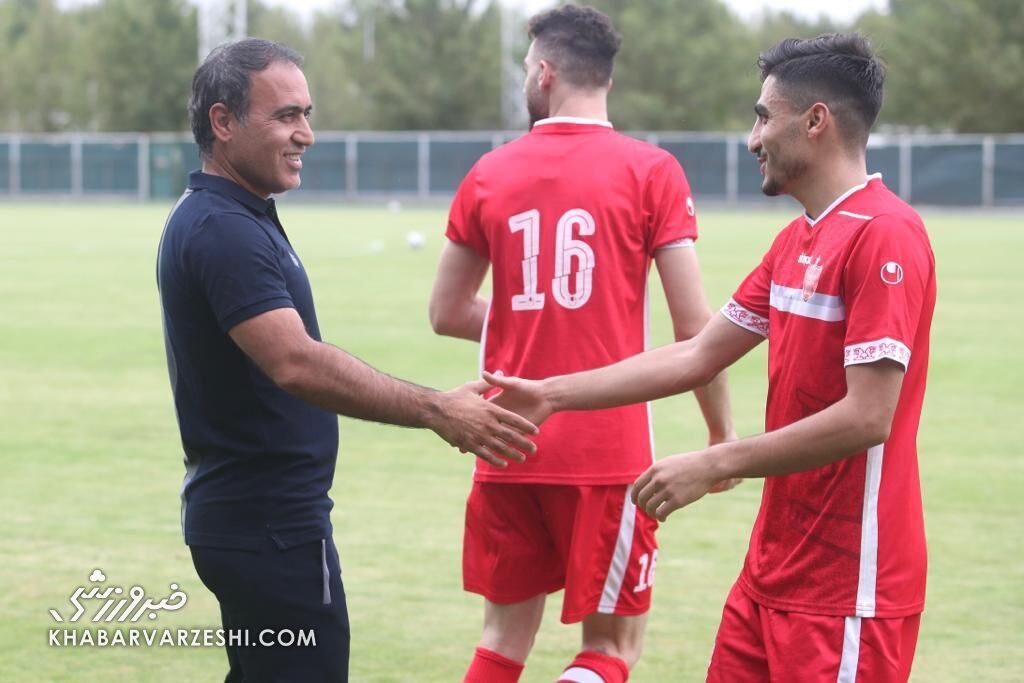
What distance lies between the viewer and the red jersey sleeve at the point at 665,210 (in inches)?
201

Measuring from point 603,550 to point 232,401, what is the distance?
152 cm

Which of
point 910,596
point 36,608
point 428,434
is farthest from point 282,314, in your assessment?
point 428,434

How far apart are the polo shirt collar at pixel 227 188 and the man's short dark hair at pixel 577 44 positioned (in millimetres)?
1402

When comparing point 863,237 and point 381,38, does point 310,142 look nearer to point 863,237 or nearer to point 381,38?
point 863,237

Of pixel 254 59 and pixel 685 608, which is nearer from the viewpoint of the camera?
pixel 254 59

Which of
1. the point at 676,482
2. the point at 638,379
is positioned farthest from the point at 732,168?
the point at 676,482

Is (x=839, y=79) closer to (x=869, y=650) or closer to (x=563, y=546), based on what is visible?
(x=869, y=650)

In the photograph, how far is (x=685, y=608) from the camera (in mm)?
6930

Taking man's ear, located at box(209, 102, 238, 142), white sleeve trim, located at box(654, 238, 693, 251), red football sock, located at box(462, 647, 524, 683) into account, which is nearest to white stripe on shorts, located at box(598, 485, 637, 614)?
red football sock, located at box(462, 647, 524, 683)

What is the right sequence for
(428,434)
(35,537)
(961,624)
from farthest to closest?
(428,434) → (35,537) → (961,624)

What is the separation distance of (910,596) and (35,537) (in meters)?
5.53

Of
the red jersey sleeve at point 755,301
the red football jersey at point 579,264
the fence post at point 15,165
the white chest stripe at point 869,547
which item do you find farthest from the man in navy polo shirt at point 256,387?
the fence post at point 15,165

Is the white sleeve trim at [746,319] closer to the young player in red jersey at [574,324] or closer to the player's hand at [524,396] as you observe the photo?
the player's hand at [524,396]

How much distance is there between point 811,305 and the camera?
375 centimetres
